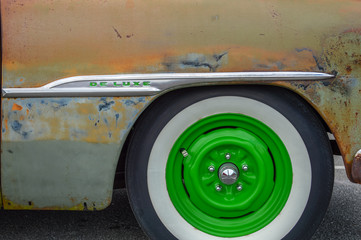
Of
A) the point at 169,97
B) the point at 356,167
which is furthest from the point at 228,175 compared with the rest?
the point at 356,167

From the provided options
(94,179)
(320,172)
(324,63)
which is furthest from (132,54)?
(320,172)

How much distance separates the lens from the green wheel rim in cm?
247

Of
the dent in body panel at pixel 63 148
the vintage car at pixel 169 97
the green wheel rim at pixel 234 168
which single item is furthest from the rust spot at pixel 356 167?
the dent in body panel at pixel 63 148

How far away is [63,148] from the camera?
7.84 ft

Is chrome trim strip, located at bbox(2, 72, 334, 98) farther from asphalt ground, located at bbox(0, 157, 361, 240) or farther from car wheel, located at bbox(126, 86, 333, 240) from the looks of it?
asphalt ground, located at bbox(0, 157, 361, 240)

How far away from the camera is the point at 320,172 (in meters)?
2.44

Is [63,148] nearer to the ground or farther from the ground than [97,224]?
farther from the ground

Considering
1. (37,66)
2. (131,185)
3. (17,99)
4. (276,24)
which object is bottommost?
(131,185)

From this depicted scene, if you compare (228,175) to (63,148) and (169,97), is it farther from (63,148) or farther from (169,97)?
(63,148)

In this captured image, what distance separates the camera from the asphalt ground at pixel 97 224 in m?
2.86

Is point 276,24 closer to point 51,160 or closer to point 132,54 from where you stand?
point 132,54

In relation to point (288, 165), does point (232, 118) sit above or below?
above

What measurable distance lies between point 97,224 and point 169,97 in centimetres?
99

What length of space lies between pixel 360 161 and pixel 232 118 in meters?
0.59
